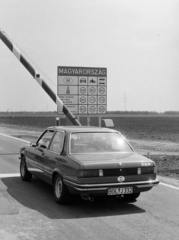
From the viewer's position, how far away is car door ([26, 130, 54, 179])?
8648 millimetres

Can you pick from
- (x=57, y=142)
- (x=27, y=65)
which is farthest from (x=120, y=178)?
(x=27, y=65)

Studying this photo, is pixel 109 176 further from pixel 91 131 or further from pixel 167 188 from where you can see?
pixel 167 188

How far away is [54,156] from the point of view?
7938 millimetres

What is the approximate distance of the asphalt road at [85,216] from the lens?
5781 mm

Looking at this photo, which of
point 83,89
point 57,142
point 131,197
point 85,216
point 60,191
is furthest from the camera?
point 83,89

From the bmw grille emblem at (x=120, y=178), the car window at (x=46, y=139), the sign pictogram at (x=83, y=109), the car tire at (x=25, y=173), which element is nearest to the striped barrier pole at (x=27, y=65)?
the sign pictogram at (x=83, y=109)

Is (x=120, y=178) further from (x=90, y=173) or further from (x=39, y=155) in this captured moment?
(x=39, y=155)

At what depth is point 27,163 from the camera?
9773 millimetres

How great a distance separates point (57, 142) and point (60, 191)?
1.12 meters

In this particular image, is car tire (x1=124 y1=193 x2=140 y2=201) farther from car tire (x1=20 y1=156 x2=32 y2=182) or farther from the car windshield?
car tire (x1=20 y1=156 x2=32 y2=182)

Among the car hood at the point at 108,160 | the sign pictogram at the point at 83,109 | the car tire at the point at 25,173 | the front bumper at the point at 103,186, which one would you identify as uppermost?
the sign pictogram at the point at 83,109

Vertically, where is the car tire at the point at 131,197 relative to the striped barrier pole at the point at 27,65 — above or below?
below

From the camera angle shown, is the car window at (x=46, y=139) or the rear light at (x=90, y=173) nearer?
the rear light at (x=90, y=173)

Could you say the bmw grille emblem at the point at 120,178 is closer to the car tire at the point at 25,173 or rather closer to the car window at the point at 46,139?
the car window at the point at 46,139
